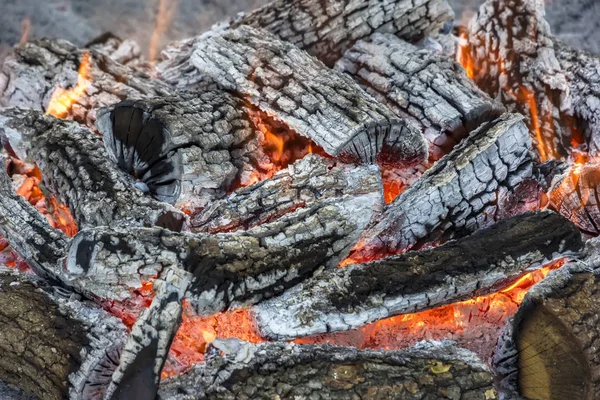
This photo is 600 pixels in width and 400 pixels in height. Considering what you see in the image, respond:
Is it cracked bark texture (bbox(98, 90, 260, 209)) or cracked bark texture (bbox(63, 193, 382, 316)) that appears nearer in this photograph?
cracked bark texture (bbox(63, 193, 382, 316))

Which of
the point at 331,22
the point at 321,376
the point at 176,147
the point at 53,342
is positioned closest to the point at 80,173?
the point at 176,147

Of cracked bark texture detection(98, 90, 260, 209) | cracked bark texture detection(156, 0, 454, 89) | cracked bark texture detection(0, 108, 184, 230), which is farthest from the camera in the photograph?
cracked bark texture detection(156, 0, 454, 89)

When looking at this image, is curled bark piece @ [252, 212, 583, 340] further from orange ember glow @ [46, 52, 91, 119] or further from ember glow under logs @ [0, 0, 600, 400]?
orange ember glow @ [46, 52, 91, 119]

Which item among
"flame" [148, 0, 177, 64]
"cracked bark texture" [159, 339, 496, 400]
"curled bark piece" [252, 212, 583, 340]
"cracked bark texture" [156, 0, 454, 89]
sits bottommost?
"cracked bark texture" [159, 339, 496, 400]

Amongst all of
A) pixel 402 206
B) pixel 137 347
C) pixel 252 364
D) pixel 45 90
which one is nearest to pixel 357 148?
pixel 402 206

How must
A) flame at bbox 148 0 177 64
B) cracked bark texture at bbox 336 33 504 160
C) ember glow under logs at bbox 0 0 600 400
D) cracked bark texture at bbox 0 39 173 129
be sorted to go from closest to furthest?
ember glow under logs at bbox 0 0 600 400, cracked bark texture at bbox 336 33 504 160, cracked bark texture at bbox 0 39 173 129, flame at bbox 148 0 177 64

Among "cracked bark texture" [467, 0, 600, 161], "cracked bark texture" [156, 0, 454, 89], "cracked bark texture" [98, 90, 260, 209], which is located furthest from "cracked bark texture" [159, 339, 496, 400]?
"cracked bark texture" [156, 0, 454, 89]

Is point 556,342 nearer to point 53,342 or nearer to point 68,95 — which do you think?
point 53,342
